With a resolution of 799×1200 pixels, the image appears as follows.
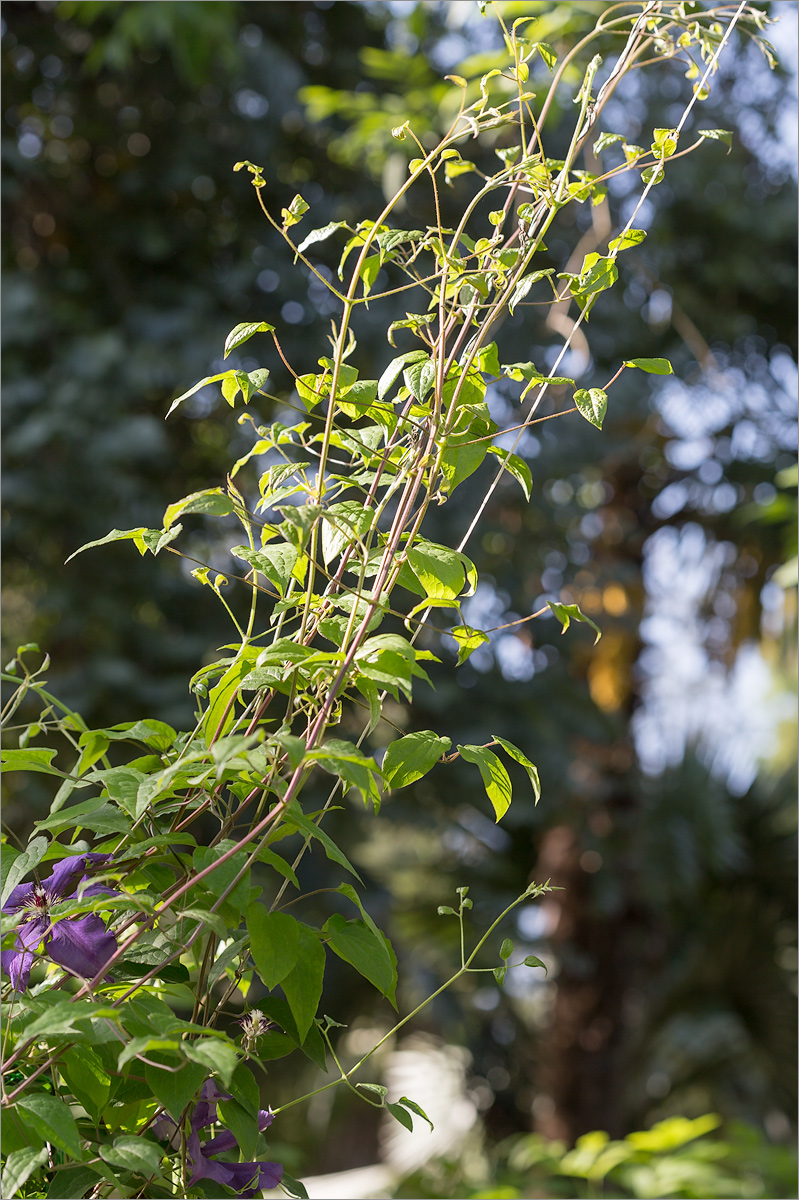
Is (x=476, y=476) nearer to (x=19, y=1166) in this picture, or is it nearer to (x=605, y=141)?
(x=605, y=141)

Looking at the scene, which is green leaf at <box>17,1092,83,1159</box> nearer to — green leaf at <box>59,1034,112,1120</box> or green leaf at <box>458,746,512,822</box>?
green leaf at <box>59,1034,112,1120</box>

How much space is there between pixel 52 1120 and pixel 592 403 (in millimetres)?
331

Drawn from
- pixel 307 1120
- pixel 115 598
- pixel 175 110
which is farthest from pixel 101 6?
pixel 307 1120

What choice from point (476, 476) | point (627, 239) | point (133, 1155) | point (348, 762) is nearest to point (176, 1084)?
point (133, 1155)

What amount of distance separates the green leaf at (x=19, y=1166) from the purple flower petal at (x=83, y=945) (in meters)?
0.06

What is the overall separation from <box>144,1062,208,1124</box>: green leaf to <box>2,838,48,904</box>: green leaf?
0.27ft

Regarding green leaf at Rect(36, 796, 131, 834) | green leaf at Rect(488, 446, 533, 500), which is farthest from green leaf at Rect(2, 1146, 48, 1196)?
green leaf at Rect(488, 446, 533, 500)

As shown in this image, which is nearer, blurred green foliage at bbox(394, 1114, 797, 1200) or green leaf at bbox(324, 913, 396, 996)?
green leaf at bbox(324, 913, 396, 996)

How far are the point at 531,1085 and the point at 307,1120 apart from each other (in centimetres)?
224

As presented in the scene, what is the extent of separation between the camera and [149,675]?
2.33 m

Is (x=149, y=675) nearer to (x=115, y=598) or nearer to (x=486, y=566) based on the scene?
(x=115, y=598)

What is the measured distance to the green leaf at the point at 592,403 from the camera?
39 cm

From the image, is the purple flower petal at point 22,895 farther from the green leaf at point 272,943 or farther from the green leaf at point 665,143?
the green leaf at point 665,143

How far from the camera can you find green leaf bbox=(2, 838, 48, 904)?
0.34 metres
